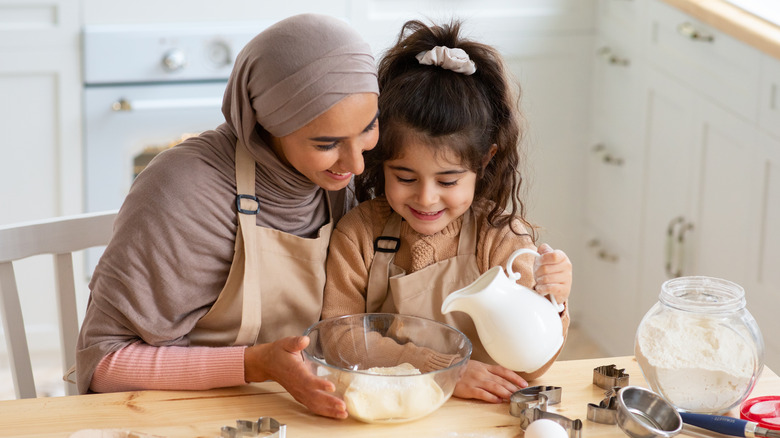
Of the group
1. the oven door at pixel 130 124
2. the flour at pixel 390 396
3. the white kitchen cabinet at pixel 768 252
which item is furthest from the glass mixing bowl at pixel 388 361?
the oven door at pixel 130 124

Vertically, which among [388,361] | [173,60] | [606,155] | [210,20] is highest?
[210,20]

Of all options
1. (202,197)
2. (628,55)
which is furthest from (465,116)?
(628,55)

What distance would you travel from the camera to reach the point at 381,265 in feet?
4.70

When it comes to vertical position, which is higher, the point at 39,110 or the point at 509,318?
the point at 39,110

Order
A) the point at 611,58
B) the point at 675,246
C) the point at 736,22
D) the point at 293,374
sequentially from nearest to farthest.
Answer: the point at 293,374
the point at 736,22
the point at 675,246
the point at 611,58

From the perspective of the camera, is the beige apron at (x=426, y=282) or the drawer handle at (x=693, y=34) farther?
the drawer handle at (x=693, y=34)

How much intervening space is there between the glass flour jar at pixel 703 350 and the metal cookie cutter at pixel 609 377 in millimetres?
66

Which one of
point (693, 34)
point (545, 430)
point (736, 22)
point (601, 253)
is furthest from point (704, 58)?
point (545, 430)

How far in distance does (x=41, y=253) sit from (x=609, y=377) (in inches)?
35.9

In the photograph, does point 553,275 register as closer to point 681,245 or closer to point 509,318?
point 509,318

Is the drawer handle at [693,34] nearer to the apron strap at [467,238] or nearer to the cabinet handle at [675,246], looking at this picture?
the cabinet handle at [675,246]

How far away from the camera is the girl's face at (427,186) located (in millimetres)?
1384

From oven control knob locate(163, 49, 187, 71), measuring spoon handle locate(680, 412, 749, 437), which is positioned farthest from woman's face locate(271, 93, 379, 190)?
oven control knob locate(163, 49, 187, 71)

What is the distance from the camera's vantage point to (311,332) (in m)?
1.23
